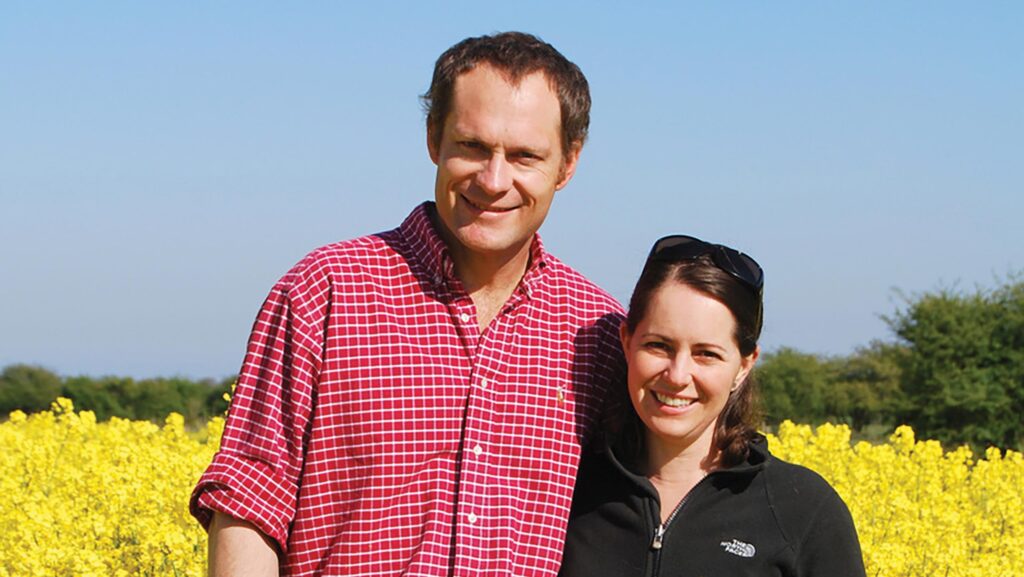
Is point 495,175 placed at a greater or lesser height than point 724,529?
greater

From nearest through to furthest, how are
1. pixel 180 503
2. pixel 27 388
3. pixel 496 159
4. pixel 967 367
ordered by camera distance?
pixel 496 159 → pixel 180 503 → pixel 967 367 → pixel 27 388

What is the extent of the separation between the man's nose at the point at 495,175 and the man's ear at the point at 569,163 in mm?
188

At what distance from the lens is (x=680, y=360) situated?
2848 millimetres

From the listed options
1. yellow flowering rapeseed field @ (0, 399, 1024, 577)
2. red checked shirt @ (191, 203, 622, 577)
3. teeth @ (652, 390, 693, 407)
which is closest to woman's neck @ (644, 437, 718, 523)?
teeth @ (652, 390, 693, 407)

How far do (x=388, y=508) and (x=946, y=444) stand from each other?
36.2ft

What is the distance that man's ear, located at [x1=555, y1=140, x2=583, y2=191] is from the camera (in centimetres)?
294

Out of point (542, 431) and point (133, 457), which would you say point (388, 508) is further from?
point (133, 457)

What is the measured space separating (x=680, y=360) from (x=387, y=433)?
0.67 m

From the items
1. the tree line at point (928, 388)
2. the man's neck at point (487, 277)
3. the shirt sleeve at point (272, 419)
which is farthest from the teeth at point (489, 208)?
the tree line at point (928, 388)

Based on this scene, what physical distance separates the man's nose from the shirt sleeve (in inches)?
16.4

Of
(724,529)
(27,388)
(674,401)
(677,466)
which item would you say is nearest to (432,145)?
(674,401)

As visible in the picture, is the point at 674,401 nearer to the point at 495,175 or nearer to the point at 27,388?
the point at 495,175

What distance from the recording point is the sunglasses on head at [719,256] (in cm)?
290

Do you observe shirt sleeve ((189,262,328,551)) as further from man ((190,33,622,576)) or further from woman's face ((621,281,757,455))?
woman's face ((621,281,757,455))
